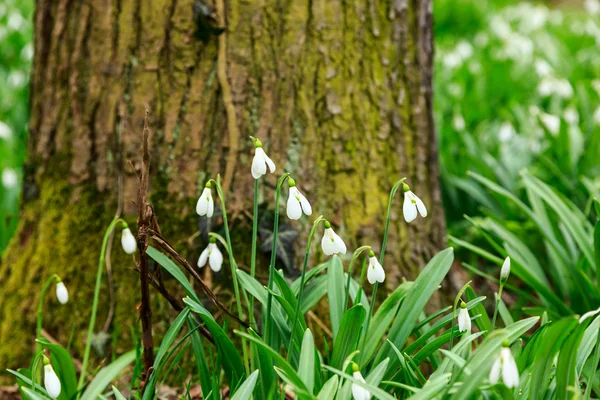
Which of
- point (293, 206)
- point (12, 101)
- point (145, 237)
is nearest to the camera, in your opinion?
point (293, 206)

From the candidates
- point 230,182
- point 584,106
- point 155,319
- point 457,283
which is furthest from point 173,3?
point 584,106

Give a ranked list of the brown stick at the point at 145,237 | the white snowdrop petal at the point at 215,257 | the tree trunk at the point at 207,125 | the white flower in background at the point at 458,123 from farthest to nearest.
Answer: the white flower in background at the point at 458,123
the tree trunk at the point at 207,125
the white snowdrop petal at the point at 215,257
the brown stick at the point at 145,237

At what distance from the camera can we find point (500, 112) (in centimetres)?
494

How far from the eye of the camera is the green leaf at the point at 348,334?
6.17 feet

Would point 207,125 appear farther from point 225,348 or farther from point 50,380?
point 50,380

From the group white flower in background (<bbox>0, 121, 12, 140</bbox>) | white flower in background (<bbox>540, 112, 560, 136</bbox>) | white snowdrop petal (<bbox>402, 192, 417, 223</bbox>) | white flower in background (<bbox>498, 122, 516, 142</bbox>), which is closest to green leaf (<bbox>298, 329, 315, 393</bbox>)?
white snowdrop petal (<bbox>402, 192, 417, 223</bbox>)

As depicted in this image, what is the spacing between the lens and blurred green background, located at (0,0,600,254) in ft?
13.3

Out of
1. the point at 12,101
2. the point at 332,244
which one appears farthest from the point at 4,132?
the point at 332,244

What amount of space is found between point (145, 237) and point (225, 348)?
1.26 ft

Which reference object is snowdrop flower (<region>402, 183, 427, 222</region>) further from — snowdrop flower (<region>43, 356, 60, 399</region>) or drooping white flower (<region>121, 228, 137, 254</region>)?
snowdrop flower (<region>43, 356, 60, 399</region>)

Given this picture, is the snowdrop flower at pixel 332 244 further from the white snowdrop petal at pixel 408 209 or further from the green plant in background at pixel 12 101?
the green plant in background at pixel 12 101

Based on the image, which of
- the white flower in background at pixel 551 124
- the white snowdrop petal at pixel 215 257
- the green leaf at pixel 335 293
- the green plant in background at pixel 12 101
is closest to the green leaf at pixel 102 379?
the white snowdrop petal at pixel 215 257

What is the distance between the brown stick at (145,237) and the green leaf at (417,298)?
2.27 ft

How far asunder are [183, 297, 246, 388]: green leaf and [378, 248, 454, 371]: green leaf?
426 mm
